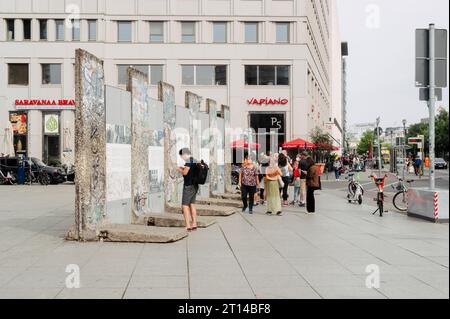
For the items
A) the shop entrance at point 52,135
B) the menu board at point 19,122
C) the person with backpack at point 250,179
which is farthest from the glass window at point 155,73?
the person with backpack at point 250,179

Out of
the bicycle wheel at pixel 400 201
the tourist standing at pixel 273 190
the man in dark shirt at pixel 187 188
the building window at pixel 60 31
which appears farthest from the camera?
the building window at pixel 60 31

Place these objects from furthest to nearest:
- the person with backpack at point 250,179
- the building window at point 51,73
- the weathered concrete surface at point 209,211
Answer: the building window at point 51,73
the person with backpack at point 250,179
the weathered concrete surface at point 209,211

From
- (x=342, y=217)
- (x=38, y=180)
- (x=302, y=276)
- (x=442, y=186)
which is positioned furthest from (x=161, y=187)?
(x=38, y=180)

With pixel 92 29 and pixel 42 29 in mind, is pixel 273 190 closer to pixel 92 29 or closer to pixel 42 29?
pixel 92 29

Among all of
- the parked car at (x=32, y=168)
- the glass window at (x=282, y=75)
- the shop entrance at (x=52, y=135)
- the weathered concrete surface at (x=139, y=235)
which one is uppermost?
the glass window at (x=282, y=75)

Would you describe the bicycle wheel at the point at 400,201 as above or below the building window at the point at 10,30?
below

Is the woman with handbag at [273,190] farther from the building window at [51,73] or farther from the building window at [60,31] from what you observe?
the building window at [60,31]

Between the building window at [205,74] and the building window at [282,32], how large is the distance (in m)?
5.40

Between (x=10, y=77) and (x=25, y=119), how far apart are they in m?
4.22

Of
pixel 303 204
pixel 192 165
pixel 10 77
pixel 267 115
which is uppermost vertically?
pixel 10 77

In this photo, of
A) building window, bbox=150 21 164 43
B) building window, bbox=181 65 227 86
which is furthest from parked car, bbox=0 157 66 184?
building window, bbox=150 21 164 43

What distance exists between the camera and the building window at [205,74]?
50719 mm

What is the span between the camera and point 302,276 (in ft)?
25.6
